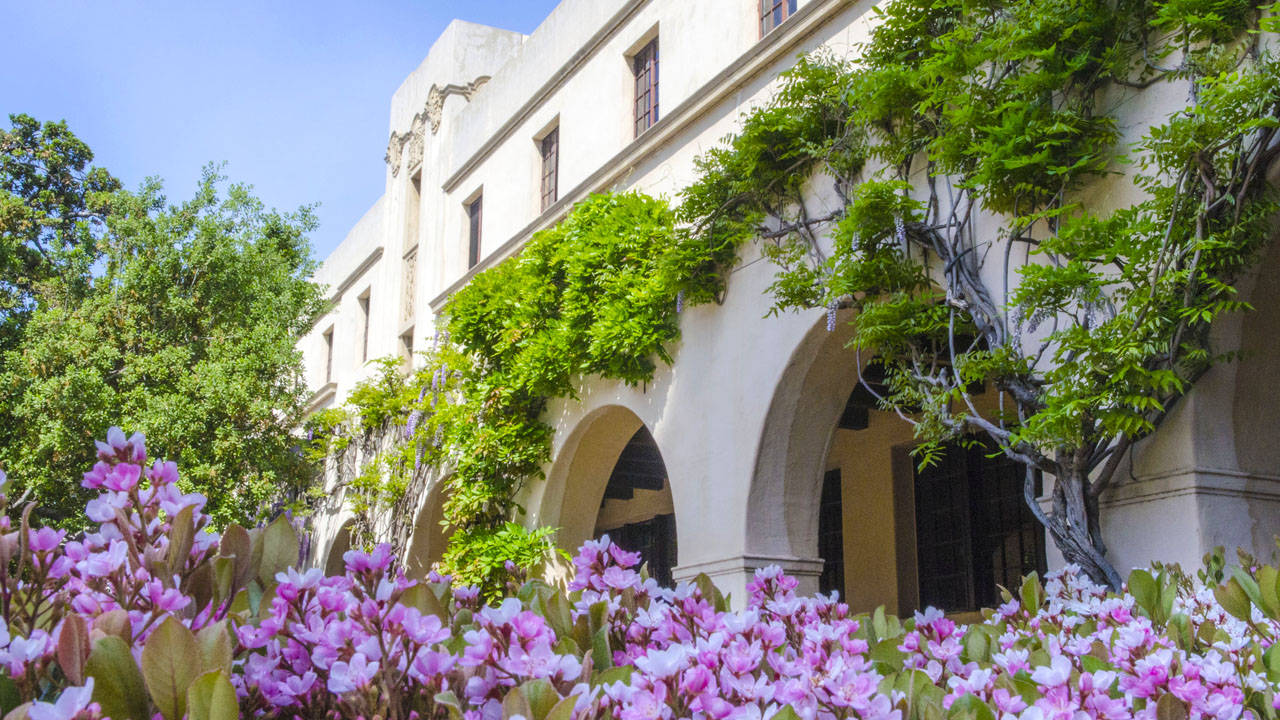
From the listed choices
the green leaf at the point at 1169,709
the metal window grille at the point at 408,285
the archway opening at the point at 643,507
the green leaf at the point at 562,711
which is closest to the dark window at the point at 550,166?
the archway opening at the point at 643,507

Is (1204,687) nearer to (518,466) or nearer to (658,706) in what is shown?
(658,706)

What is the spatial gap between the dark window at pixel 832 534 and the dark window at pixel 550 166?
4.01m

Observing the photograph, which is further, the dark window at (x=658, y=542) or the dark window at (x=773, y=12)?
the dark window at (x=658, y=542)

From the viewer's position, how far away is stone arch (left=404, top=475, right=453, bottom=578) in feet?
37.5

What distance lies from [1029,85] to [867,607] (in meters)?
6.14

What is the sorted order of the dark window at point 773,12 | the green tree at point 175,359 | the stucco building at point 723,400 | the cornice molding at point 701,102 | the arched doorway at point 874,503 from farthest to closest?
the green tree at point 175,359 → the dark window at point 773,12 → the cornice molding at point 701,102 → the arched doorway at point 874,503 → the stucco building at point 723,400

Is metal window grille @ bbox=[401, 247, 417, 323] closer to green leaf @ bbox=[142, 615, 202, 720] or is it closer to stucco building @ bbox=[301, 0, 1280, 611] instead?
stucco building @ bbox=[301, 0, 1280, 611]

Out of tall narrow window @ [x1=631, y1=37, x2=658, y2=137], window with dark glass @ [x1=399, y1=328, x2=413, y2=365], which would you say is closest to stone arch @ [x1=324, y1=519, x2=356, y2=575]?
window with dark glass @ [x1=399, y1=328, x2=413, y2=365]

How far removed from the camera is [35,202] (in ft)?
60.6

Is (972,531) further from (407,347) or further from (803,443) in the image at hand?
(407,347)

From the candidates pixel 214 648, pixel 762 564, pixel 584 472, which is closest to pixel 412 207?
pixel 584 472

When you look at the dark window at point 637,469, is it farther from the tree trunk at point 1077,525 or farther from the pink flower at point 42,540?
the pink flower at point 42,540

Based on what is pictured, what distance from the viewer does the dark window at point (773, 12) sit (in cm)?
810

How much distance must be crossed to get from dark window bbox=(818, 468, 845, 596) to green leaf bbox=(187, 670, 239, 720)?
9725 mm
